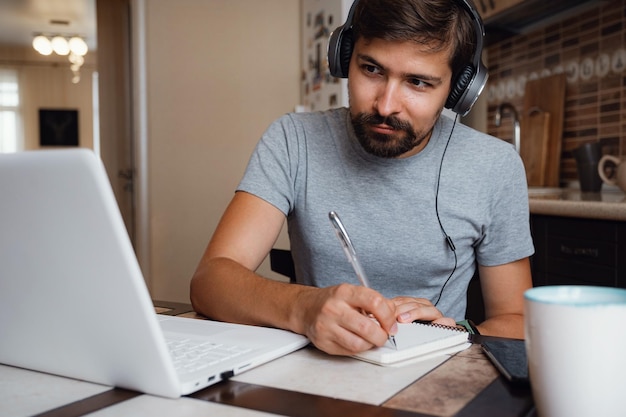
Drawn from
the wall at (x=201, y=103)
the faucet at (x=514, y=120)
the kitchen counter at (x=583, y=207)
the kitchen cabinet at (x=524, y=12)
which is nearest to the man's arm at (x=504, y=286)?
the kitchen counter at (x=583, y=207)

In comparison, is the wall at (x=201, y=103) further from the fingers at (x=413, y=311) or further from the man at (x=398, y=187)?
the fingers at (x=413, y=311)

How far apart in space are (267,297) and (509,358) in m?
0.33

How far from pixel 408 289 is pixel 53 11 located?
20.0ft

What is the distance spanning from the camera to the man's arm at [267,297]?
70 centimetres

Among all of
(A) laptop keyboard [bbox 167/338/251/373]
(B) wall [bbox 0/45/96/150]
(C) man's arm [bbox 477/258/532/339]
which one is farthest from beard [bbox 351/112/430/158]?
(B) wall [bbox 0/45/96/150]

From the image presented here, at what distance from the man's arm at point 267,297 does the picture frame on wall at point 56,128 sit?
330 inches

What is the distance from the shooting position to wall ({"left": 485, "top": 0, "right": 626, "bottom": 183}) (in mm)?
2387

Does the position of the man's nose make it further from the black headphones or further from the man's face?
the black headphones

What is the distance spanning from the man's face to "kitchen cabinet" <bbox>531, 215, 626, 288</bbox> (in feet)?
3.03

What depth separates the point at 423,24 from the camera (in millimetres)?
1085

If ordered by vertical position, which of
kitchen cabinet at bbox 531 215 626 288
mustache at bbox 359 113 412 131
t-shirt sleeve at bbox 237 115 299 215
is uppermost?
mustache at bbox 359 113 412 131

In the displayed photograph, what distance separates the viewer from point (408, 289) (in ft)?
4.06

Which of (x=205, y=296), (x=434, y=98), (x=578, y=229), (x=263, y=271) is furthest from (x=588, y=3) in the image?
(x=205, y=296)

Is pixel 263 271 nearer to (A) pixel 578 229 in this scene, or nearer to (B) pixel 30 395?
(A) pixel 578 229
